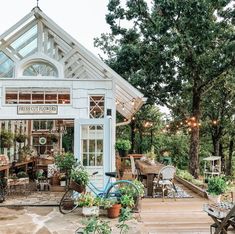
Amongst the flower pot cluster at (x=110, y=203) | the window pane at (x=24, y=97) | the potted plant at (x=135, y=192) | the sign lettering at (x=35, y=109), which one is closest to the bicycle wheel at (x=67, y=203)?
the flower pot cluster at (x=110, y=203)

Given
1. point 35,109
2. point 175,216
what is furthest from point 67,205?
point 35,109

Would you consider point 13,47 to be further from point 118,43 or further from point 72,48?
point 118,43

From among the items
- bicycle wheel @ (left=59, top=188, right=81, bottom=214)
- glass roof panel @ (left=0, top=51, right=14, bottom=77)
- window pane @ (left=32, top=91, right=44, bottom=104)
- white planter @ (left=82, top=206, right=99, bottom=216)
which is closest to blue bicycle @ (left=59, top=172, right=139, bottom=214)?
bicycle wheel @ (left=59, top=188, right=81, bottom=214)

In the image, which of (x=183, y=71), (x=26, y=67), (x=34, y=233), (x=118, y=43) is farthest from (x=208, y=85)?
(x=34, y=233)

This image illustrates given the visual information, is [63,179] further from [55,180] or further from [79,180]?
[79,180]

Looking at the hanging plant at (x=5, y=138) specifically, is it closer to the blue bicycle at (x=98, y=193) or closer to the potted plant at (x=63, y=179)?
the potted plant at (x=63, y=179)

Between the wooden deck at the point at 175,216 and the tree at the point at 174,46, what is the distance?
5.88 meters

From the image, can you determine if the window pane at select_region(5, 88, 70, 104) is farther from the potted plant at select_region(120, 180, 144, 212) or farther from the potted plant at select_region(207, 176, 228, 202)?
the potted plant at select_region(207, 176, 228, 202)

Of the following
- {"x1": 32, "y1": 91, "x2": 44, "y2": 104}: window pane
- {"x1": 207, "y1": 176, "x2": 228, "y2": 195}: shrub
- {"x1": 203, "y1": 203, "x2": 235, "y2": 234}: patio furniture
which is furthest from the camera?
{"x1": 32, "y1": 91, "x2": 44, "y2": 104}: window pane

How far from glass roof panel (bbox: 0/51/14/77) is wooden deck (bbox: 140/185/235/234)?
5276 millimetres

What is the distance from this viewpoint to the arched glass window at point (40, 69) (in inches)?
404

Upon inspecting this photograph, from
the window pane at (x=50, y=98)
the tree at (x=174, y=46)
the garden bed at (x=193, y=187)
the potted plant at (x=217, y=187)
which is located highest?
the tree at (x=174, y=46)

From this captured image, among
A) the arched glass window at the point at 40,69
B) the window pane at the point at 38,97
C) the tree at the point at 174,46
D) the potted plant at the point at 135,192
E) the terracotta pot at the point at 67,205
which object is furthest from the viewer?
the tree at the point at 174,46

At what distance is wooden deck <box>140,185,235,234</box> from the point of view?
7258 mm
